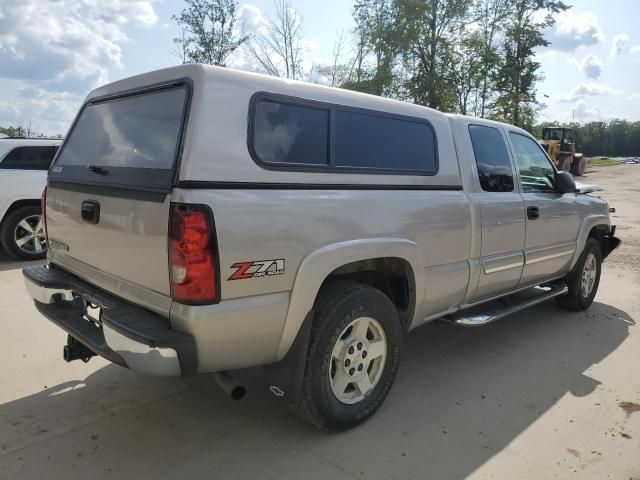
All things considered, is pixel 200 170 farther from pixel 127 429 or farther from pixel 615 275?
pixel 615 275

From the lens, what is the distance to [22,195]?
7.23 metres

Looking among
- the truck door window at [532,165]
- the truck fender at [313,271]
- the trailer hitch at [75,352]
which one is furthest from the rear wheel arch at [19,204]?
the truck door window at [532,165]

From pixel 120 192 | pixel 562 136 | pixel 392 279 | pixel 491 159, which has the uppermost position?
pixel 562 136

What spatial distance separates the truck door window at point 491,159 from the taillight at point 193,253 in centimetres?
236

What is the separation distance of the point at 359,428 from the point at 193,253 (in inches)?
61.1

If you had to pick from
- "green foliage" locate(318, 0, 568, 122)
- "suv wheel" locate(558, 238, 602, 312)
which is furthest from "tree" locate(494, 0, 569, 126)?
"suv wheel" locate(558, 238, 602, 312)

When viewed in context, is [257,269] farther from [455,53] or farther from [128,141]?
[455,53]

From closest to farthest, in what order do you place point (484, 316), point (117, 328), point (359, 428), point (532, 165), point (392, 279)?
1. point (117, 328)
2. point (359, 428)
3. point (392, 279)
4. point (484, 316)
5. point (532, 165)

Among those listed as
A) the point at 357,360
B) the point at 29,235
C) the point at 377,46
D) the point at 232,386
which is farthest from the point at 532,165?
the point at 377,46

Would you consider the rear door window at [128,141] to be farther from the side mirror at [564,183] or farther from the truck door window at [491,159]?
the side mirror at [564,183]

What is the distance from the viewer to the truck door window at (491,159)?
3854mm

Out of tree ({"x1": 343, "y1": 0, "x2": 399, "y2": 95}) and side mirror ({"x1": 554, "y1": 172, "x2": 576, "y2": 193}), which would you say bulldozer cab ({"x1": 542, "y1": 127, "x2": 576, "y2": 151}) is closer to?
tree ({"x1": 343, "y1": 0, "x2": 399, "y2": 95})

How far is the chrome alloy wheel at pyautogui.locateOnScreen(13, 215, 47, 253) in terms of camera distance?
732 centimetres

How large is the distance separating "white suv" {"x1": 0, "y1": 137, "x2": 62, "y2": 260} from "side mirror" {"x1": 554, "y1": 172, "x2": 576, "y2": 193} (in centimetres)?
680
